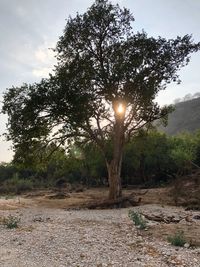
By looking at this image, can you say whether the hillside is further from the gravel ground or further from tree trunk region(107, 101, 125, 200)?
the gravel ground

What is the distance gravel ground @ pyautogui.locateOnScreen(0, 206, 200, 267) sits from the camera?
381 inches

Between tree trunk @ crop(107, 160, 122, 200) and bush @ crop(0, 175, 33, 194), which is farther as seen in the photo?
bush @ crop(0, 175, 33, 194)

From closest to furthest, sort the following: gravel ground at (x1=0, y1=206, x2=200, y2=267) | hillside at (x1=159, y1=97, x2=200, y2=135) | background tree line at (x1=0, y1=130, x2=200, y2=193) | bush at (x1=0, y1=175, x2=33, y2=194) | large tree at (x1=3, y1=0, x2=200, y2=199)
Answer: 1. gravel ground at (x1=0, y1=206, x2=200, y2=267)
2. large tree at (x1=3, y1=0, x2=200, y2=199)
3. background tree line at (x1=0, y1=130, x2=200, y2=193)
4. bush at (x1=0, y1=175, x2=33, y2=194)
5. hillside at (x1=159, y1=97, x2=200, y2=135)

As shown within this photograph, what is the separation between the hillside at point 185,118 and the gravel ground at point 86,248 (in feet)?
342

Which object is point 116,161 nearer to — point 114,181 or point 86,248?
point 114,181

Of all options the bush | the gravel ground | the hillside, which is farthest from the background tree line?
the hillside

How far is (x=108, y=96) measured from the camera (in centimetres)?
2634

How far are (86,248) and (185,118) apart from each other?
13064 centimetres

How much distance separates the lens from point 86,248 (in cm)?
1130

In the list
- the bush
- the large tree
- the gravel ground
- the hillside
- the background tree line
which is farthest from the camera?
the hillside

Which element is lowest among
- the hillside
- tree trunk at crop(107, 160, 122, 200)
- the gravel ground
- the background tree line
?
the gravel ground

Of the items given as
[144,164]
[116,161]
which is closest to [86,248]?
[116,161]

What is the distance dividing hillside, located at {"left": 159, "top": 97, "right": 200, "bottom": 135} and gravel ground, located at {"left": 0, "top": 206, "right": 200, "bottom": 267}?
10427 cm

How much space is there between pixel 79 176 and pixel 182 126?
78.4m
